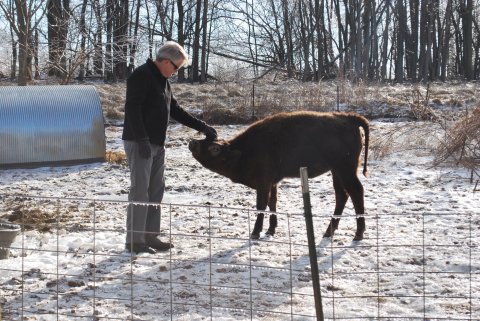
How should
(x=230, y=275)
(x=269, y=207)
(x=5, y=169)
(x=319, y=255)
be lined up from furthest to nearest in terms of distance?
(x=5, y=169) < (x=269, y=207) < (x=319, y=255) < (x=230, y=275)

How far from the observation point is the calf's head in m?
7.22

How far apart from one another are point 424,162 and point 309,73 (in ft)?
88.6

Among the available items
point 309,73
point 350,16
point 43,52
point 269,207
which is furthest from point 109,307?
point 350,16

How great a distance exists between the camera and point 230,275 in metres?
5.65

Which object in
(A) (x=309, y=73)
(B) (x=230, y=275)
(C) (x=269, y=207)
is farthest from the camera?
(A) (x=309, y=73)

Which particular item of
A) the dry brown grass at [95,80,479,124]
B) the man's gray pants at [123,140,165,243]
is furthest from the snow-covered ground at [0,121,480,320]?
the dry brown grass at [95,80,479,124]

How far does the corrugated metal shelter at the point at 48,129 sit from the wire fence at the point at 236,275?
430 centimetres

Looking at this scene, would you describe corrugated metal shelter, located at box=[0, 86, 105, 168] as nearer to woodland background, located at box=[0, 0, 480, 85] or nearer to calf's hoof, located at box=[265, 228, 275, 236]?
calf's hoof, located at box=[265, 228, 275, 236]

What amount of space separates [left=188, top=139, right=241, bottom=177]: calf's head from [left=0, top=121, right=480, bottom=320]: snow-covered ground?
480 mm

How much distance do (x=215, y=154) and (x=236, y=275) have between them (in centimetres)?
188

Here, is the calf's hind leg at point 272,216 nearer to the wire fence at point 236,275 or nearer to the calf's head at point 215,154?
the wire fence at point 236,275

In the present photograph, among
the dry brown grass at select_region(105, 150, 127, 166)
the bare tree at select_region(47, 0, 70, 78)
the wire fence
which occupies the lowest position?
the wire fence

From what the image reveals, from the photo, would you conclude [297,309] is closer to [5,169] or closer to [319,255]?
[319,255]

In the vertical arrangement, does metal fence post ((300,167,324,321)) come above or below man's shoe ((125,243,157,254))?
above
